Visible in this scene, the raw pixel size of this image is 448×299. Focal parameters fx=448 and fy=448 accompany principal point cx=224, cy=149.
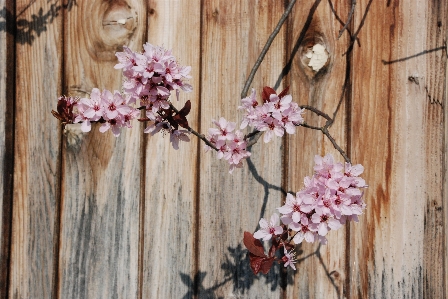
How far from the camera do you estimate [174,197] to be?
1173 millimetres

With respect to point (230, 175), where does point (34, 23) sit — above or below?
above

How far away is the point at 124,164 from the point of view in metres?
1.18

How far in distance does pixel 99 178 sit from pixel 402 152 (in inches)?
31.2

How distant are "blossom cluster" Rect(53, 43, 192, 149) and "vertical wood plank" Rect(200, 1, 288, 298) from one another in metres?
0.27

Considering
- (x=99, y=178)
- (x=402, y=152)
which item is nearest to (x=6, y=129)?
(x=99, y=178)

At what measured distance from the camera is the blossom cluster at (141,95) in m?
0.85

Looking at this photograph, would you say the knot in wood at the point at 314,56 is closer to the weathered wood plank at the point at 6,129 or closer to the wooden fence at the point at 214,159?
the wooden fence at the point at 214,159

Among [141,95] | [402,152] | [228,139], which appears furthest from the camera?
[402,152]

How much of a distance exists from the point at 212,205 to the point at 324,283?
0.35m

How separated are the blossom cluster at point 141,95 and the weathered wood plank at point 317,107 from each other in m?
0.38

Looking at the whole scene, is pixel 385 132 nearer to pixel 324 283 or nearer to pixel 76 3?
pixel 324 283

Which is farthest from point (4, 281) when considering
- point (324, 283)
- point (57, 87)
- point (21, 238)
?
point (324, 283)

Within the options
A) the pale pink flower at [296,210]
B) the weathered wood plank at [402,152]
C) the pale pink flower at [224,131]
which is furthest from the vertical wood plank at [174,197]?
the weathered wood plank at [402,152]

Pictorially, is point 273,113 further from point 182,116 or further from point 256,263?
point 256,263
